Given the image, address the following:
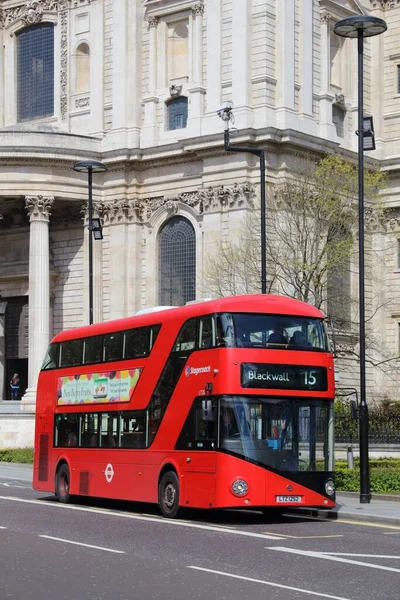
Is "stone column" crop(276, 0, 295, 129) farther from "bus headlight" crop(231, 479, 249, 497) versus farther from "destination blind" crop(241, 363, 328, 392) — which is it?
"bus headlight" crop(231, 479, 249, 497)

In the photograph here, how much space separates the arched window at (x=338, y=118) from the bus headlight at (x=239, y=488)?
37.8 m

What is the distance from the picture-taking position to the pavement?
25548mm

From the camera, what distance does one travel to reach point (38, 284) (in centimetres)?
5947

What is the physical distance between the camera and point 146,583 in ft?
51.7

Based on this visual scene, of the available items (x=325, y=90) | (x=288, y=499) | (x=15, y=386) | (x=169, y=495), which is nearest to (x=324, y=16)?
(x=325, y=90)

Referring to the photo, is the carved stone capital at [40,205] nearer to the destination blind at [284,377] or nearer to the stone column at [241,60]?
the stone column at [241,60]

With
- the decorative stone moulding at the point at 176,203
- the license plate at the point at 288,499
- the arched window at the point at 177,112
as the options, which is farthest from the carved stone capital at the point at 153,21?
the license plate at the point at 288,499

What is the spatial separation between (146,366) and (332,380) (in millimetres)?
4075

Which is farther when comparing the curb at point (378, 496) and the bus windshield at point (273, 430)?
the curb at point (378, 496)

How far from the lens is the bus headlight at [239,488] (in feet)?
80.9

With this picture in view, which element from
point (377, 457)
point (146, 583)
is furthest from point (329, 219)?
point (146, 583)

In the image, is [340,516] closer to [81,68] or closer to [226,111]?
[226,111]

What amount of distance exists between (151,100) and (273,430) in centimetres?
3733

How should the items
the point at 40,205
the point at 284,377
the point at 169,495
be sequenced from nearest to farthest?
the point at 284,377, the point at 169,495, the point at 40,205
